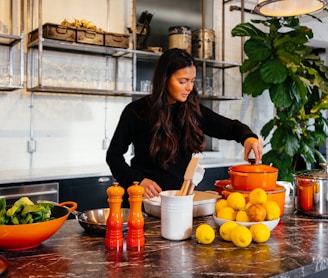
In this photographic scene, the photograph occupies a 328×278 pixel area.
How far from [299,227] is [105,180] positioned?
222cm

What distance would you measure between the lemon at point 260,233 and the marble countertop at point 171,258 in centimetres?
2

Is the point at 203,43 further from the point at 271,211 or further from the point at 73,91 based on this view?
the point at 271,211

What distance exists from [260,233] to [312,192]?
52 centimetres

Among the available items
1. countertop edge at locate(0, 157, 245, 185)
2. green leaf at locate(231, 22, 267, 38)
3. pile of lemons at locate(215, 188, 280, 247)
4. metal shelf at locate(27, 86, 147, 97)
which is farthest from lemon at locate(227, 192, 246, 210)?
green leaf at locate(231, 22, 267, 38)

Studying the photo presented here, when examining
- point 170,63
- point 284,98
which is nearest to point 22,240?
point 170,63

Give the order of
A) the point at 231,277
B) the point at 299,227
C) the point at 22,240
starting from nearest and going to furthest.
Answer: the point at 231,277 → the point at 22,240 → the point at 299,227

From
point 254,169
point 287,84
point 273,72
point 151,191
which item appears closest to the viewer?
point 254,169

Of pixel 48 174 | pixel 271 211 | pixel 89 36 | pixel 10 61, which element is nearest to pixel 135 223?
pixel 271 211

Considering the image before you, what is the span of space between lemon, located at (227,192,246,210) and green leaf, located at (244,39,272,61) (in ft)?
9.10

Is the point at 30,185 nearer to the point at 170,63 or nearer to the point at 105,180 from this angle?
the point at 105,180

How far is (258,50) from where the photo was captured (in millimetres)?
4102

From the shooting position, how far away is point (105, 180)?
141 inches

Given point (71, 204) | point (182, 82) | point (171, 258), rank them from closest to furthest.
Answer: point (171, 258) < point (71, 204) < point (182, 82)

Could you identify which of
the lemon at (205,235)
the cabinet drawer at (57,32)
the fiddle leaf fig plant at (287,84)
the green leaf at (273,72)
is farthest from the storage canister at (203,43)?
the lemon at (205,235)
